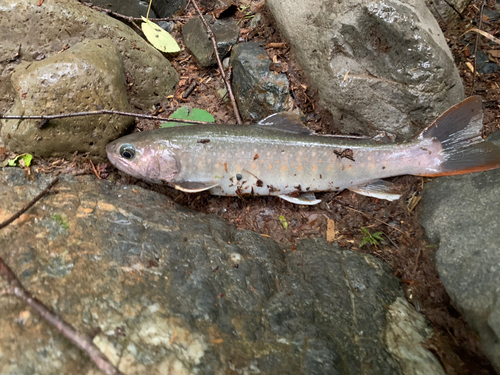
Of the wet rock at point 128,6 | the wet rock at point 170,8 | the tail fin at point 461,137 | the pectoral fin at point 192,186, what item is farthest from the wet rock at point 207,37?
the tail fin at point 461,137

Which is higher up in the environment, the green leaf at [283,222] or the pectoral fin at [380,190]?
the pectoral fin at [380,190]

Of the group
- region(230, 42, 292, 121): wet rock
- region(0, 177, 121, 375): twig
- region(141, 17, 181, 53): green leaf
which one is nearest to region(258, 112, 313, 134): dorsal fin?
region(230, 42, 292, 121): wet rock

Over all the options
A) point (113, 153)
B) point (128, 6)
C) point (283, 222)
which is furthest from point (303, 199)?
point (128, 6)

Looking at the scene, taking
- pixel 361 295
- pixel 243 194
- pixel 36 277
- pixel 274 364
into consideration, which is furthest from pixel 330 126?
pixel 36 277

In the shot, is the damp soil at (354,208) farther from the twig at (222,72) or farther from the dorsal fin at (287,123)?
the dorsal fin at (287,123)

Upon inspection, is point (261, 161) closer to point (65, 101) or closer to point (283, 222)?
point (283, 222)

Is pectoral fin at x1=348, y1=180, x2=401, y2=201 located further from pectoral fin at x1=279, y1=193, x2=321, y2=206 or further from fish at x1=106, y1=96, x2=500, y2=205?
pectoral fin at x1=279, y1=193, x2=321, y2=206
